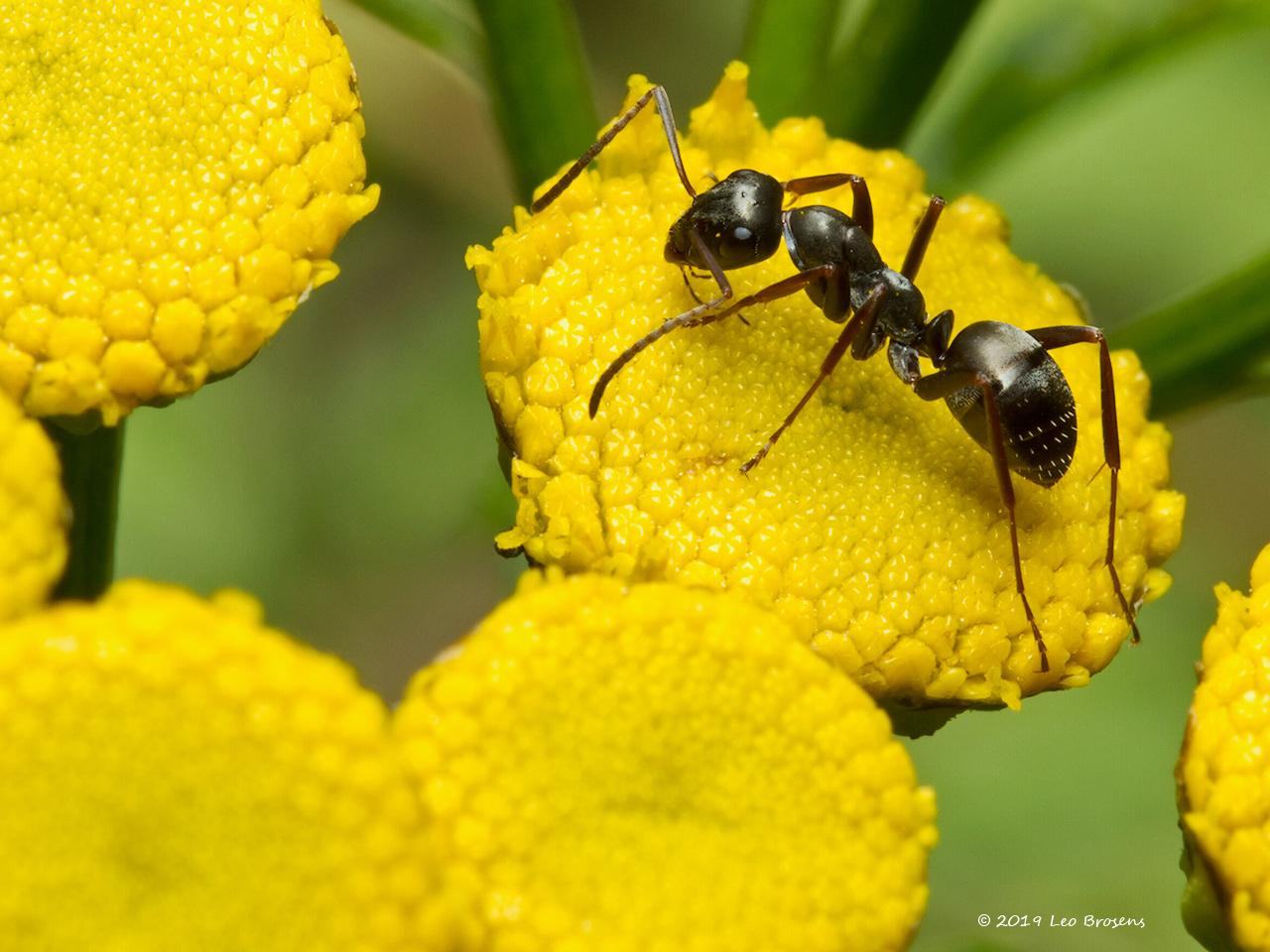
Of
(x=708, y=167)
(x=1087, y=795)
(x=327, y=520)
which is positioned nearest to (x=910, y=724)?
(x=708, y=167)

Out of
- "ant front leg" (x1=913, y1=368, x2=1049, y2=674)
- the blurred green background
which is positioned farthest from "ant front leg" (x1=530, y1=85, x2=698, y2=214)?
the blurred green background

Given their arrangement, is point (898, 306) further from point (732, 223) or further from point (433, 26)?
point (433, 26)

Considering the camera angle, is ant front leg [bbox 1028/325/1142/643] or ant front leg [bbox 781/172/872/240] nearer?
ant front leg [bbox 1028/325/1142/643]

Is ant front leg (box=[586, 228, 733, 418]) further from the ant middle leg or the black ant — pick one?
the ant middle leg

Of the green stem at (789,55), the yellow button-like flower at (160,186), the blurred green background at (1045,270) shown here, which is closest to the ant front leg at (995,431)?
the green stem at (789,55)

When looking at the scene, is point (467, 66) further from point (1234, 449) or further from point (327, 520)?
point (1234, 449)

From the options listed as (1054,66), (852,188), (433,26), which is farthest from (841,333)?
(1054,66)
